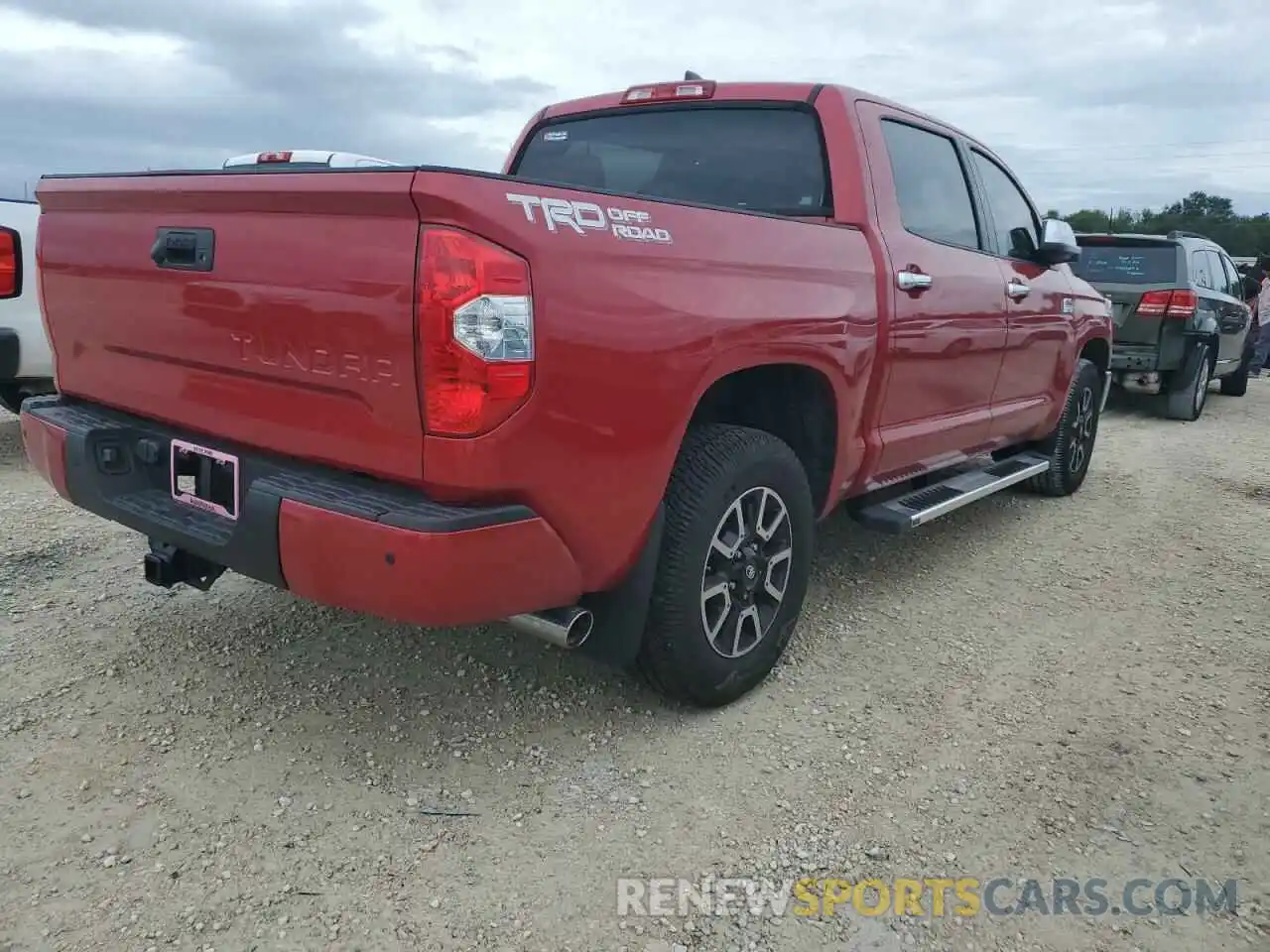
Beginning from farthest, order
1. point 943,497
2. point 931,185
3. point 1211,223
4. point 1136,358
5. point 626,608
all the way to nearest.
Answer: point 1211,223, point 1136,358, point 943,497, point 931,185, point 626,608

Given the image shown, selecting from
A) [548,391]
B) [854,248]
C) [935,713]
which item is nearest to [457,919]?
[548,391]

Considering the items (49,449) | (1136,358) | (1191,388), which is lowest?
(1191,388)

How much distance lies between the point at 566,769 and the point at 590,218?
1.46 m

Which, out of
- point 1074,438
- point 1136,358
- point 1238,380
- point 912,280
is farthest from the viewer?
point 1238,380

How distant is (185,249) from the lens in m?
2.47

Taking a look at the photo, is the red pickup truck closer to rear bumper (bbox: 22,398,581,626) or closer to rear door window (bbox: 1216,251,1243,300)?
rear bumper (bbox: 22,398,581,626)

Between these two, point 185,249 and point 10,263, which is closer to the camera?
point 185,249

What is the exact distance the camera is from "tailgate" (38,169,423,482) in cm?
214

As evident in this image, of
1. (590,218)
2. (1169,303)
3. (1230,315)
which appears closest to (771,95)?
(590,218)

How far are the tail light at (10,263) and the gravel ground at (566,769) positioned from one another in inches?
58.0

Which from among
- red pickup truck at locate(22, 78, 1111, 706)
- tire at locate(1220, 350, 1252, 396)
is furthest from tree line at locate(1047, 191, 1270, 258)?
red pickup truck at locate(22, 78, 1111, 706)

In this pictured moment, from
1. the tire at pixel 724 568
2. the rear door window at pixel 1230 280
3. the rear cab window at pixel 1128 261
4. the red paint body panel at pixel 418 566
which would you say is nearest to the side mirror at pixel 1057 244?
the tire at pixel 724 568

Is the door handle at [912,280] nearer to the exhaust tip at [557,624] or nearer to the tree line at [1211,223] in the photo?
the exhaust tip at [557,624]

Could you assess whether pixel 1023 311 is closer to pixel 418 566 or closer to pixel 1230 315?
pixel 418 566
